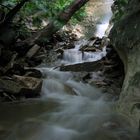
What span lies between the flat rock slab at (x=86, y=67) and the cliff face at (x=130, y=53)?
1.42 m

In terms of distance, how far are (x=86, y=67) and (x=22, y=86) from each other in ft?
8.96

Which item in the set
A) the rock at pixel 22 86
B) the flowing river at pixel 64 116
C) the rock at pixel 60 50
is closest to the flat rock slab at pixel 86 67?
the flowing river at pixel 64 116

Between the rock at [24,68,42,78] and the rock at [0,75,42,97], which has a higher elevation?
the rock at [24,68,42,78]

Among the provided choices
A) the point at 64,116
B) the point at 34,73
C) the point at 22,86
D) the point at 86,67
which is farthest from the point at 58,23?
the point at 64,116

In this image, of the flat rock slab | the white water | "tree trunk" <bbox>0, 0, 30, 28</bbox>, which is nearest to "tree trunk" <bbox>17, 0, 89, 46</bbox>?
the white water

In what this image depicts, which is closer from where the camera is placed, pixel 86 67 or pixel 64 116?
pixel 64 116

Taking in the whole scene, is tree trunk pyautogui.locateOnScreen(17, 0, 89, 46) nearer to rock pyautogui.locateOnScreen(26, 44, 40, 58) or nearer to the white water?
rock pyautogui.locateOnScreen(26, 44, 40, 58)

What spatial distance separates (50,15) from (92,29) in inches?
360

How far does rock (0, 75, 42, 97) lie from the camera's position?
259 inches

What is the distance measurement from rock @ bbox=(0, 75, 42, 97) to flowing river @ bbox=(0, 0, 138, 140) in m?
0.23

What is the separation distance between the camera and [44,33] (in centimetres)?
1011

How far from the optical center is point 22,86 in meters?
6.64

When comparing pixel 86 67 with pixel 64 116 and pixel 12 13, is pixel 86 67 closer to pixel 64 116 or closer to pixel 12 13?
pixel 12 13

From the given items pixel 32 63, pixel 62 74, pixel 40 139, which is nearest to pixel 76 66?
pixel 62 74
